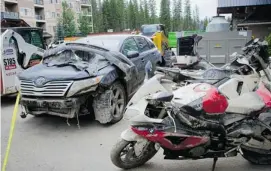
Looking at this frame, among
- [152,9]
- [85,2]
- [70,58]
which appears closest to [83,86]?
[70,58]

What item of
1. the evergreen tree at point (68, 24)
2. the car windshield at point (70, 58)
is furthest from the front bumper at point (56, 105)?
the evergreen tree at point (68, 24)

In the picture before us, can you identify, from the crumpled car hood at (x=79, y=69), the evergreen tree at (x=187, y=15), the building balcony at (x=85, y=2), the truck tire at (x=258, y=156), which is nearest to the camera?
the truck tire at (x=258, y=156)

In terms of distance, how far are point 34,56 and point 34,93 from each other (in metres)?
3.78

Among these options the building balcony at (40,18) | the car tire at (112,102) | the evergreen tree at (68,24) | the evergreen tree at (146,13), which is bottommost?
the car tire at (112,102)

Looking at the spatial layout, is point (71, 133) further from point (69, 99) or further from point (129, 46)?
point (129, 46)

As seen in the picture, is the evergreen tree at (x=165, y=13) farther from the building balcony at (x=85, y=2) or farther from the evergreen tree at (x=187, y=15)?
the building balcony at (x=85, y=2)

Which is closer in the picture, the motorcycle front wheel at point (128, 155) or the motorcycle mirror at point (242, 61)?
the motorcycle front wheel at point (128, 155)

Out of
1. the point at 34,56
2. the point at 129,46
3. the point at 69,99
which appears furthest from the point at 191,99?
the point at 34,56

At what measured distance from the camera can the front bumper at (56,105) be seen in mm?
5309

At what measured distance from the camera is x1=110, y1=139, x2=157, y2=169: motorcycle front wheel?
380 cm

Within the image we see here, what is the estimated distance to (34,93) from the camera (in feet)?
18.0

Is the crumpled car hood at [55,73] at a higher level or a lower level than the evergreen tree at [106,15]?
lower

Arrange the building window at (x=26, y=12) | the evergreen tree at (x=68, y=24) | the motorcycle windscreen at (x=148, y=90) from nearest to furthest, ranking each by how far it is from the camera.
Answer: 1. the motorcycle windscreen at (x=148, y=90)
2. the building window at (x=26, y=12)
3. the evergreen tree at (x=68, y=24)

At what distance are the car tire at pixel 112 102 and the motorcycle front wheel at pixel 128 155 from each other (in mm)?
1785
